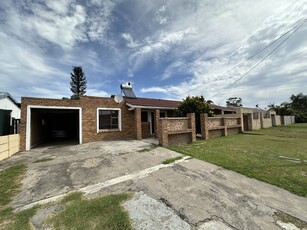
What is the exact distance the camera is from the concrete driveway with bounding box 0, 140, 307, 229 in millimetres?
2640

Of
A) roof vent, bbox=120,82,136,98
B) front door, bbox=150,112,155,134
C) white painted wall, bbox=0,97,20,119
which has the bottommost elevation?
front door, bbox=150,112,155,134

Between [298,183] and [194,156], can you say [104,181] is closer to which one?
[194,156]

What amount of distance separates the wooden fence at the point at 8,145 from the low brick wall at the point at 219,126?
11745mm

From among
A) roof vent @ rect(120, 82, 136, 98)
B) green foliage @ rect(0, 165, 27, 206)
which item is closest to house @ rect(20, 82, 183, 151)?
roof vent @ rect(120, 82, 136, 98)

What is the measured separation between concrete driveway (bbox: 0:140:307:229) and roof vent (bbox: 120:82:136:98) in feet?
37.7

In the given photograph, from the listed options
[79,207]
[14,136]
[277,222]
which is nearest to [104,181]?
[79,207]

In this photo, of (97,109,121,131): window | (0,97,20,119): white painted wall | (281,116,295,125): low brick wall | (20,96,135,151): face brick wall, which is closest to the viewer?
(20,96,135,151): face brick wall

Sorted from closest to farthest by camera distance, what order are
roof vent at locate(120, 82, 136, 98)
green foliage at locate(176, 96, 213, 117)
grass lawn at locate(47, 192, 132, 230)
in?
grass lawn at locate(47, 192, 132, 230) < green foliage at locate(176, 96, 213, 117) < roof vent at locate(120, 82, 136, 98)

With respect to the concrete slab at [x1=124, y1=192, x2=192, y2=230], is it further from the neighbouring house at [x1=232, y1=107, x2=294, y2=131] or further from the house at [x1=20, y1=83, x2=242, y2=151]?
the neighbouring house at [x1=232, y1=107, x2=294, y2=131]

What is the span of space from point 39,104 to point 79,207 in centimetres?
927

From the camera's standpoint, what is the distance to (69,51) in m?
10.0

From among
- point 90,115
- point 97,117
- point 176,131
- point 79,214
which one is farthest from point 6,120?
point 176,131

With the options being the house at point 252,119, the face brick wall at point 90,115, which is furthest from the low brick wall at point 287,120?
the face brick wall at point 90,115

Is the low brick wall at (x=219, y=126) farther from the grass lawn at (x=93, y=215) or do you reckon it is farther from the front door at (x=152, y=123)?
the grass lawn at (x=93, y=215)
